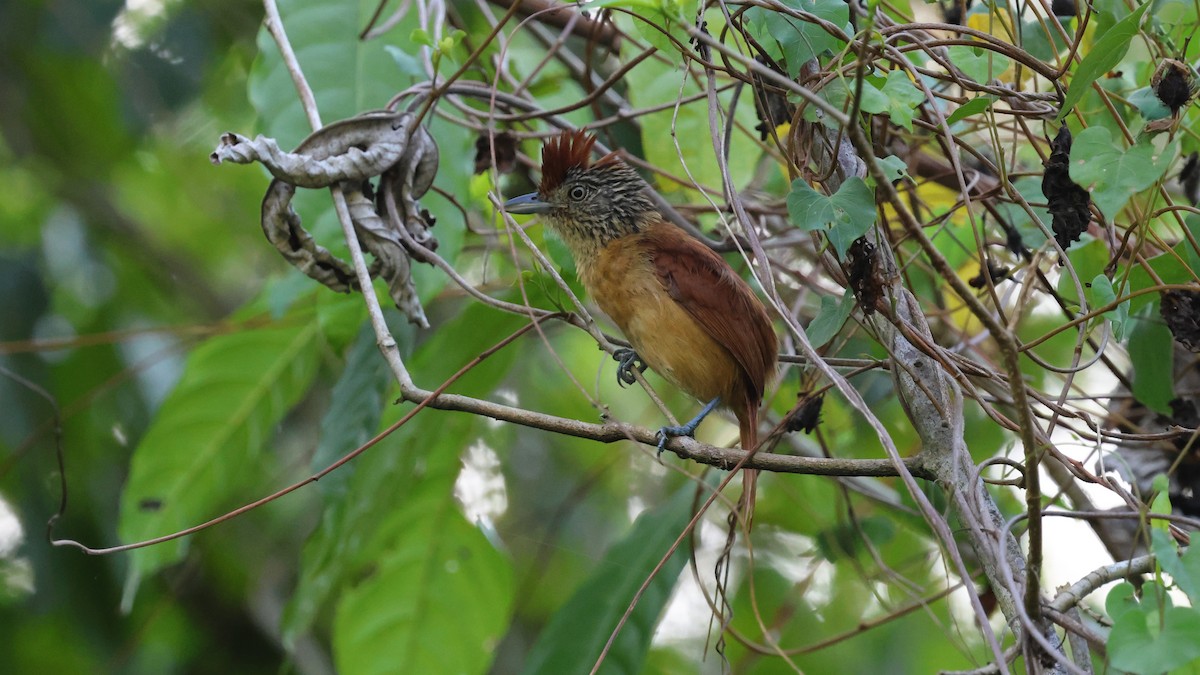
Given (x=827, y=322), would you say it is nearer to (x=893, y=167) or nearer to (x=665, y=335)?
(x=893, y=167)

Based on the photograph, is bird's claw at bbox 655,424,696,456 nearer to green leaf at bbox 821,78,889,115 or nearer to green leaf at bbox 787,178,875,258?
green leaf at bbox 787,178,875,258

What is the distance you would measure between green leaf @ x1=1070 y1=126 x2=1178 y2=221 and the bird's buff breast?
1296 millimetres

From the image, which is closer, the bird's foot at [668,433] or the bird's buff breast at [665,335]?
the bird's foot at [668,433]

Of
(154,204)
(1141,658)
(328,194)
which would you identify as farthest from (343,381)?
(154,204)

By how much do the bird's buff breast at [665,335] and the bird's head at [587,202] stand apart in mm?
296

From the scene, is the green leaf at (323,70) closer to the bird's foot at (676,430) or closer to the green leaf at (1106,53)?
the bird's foot at (676,430)

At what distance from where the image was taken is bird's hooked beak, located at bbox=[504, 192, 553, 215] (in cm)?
322

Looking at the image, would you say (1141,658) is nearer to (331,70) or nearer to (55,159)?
(331,70)

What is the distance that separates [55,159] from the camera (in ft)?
16.5

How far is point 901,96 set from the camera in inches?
73.2

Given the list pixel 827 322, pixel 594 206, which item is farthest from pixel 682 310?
pixel 827 322

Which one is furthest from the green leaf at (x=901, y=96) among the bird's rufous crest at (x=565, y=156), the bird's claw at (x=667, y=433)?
the bird's rufous crest at (x=565, y=156)

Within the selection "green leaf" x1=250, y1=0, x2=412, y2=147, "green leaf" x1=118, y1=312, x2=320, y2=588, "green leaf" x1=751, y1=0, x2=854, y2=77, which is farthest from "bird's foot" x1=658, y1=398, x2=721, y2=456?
"green leaf" x1=118, y1=312, x2=320, y2=588

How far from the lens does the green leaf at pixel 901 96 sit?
1.83 meters
